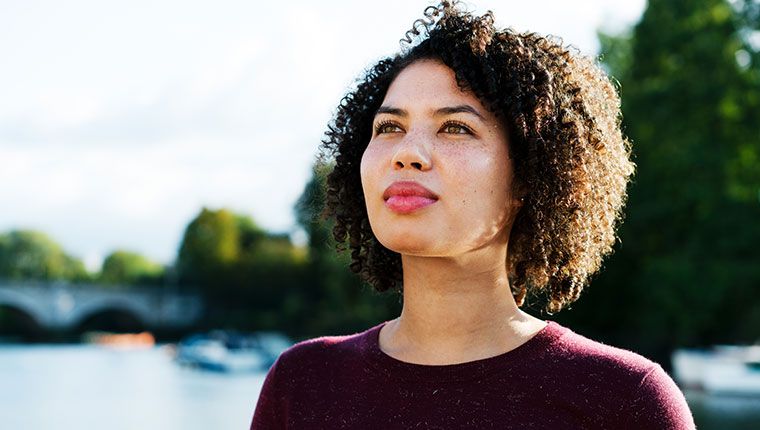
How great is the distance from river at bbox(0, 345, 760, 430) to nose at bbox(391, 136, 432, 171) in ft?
60.0

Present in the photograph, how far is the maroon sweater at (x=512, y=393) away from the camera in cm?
202

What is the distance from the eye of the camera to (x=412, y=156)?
2035mm

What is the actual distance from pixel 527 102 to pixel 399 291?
0.55 meters

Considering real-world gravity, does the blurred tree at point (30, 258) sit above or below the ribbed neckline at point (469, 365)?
above

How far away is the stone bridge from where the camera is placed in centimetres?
7250

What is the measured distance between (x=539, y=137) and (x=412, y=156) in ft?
0.86

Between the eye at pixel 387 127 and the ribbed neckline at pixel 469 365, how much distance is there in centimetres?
40

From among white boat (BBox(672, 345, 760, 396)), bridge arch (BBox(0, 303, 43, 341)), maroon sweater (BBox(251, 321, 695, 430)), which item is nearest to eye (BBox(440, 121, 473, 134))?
maroon sweater (BBox(251, 321, 695, 430))

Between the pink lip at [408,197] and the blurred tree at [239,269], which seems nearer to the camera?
the pink lip at [408,197]

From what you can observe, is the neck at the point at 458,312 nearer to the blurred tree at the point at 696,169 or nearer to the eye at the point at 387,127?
the eye at the point at 387,127

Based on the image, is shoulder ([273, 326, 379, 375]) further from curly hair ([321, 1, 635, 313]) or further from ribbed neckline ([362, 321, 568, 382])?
curly hair ([321, 1, 635, 313])

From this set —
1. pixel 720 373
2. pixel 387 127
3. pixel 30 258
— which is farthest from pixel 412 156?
pixel 30 258

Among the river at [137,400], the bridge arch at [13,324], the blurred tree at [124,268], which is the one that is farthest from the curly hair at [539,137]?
the blurred tree at [124,268]

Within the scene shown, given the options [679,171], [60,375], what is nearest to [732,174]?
[679,171]
